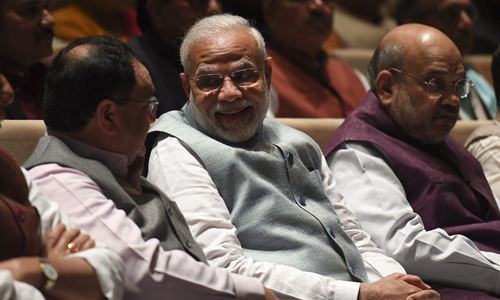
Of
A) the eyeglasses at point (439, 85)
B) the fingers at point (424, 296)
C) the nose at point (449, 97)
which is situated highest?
the eyeglasses at point (439, 85)

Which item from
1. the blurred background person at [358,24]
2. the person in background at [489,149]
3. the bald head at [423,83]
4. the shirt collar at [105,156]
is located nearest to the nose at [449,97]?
the bald head at [423,83]

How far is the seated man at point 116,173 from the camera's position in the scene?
182 cm

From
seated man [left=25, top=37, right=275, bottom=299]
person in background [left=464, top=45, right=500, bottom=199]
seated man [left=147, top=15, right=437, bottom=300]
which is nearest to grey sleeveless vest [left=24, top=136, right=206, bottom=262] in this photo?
seated man [left=25, top=37, right=275, bottom=299]

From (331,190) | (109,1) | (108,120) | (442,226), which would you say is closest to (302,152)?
(331,190)

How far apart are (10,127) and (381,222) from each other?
124 centimetres

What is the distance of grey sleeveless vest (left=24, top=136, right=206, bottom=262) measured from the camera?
1.91m

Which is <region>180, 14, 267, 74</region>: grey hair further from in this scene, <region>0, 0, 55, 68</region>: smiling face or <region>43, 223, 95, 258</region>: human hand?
<region>43, 223, 95, 258</region>: human hand

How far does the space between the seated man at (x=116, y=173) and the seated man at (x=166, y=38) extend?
1.20 metres

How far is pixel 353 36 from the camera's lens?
18.1ft

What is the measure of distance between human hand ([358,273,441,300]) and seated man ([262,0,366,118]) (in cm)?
171

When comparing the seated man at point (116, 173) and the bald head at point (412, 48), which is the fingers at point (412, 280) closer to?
the seated man at point (116, 173)

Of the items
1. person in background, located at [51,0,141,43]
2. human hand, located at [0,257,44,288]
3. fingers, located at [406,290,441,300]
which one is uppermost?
human hand, located at [0,257,44,288]

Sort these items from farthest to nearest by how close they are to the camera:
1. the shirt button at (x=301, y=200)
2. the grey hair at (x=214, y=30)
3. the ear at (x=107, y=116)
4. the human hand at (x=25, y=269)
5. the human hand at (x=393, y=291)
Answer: the grey hair at (x=214, y=30) < the shirt button at (x=301, y=200) < the human hand at (x=393, y=291) < the ear at (x=107, y=116) < the human hand at (x=25, y=269)

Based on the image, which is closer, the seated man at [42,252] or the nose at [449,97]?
the seated man at [42,252]
